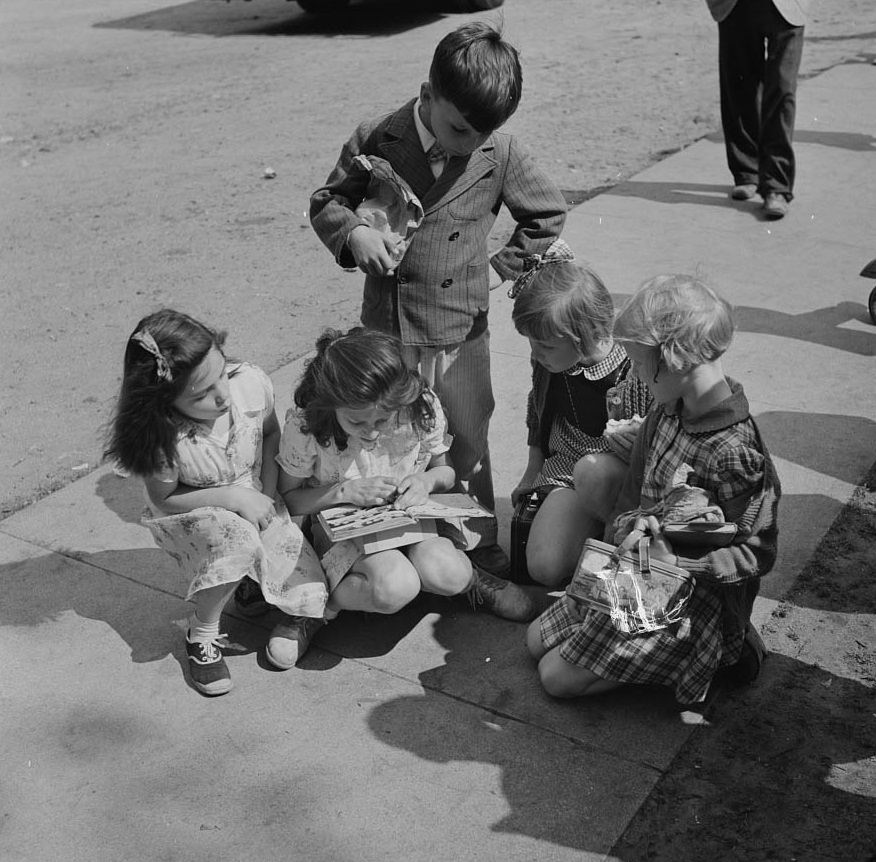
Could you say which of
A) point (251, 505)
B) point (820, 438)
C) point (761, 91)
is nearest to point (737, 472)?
point (251, 505)

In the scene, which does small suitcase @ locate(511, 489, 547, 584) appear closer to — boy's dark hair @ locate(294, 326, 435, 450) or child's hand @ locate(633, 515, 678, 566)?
boy's dark hair @ locate(294, 326, 435, 450)

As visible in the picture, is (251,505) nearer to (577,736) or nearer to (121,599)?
(121,599)

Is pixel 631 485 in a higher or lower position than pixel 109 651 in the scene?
higher

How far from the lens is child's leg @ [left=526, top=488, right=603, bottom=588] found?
3240 millimetres

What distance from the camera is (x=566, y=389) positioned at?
3.37 meters

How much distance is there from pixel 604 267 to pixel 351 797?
3.76 meters

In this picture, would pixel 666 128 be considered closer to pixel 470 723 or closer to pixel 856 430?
pixel 856 430

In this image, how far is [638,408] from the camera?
10.6 feet

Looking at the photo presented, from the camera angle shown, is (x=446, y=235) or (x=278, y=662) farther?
(x=446, y=235)

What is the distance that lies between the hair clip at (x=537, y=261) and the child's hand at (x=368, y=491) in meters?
0.66

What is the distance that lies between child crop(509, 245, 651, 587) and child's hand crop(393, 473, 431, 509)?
347 mm

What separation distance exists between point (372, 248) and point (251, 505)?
777 millimetres

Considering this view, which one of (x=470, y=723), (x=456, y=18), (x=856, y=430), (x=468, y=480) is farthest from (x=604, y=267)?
(x=456, y=18)

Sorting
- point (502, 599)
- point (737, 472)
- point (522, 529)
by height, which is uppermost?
point (737, 472)
